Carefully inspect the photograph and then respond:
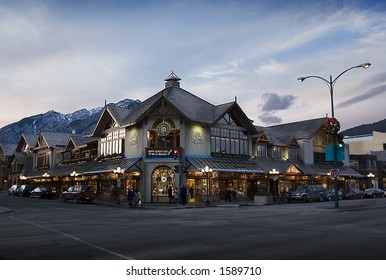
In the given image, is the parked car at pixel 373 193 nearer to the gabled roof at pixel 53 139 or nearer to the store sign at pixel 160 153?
the store sign at pixel 160 153

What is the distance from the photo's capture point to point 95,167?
163 ft

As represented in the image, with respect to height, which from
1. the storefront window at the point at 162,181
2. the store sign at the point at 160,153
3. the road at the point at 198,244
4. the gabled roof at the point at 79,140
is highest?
the gabled roof at the point at 79,140

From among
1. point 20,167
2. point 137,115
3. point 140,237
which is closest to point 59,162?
point 20,167

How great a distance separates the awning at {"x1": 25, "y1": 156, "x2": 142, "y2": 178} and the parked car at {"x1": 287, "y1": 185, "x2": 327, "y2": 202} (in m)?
16.9

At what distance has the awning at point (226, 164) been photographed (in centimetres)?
4256

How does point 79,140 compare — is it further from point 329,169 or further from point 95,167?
point 329,169

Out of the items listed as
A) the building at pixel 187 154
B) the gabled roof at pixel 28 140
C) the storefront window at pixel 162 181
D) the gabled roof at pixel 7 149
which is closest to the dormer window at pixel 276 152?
the building at pixel 187 154

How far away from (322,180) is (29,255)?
5432 centimetres

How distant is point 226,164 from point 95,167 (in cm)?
A: 1629

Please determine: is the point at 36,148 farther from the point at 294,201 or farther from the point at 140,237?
the point at 140,237

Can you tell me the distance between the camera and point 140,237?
12.9 metres

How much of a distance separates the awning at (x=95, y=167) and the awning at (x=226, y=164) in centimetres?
620

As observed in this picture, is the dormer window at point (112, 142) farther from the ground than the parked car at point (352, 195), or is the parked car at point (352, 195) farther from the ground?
the dormer window at point (112, 142)

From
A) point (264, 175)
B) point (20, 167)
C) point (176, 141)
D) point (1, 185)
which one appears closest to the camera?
point (176, 141)
